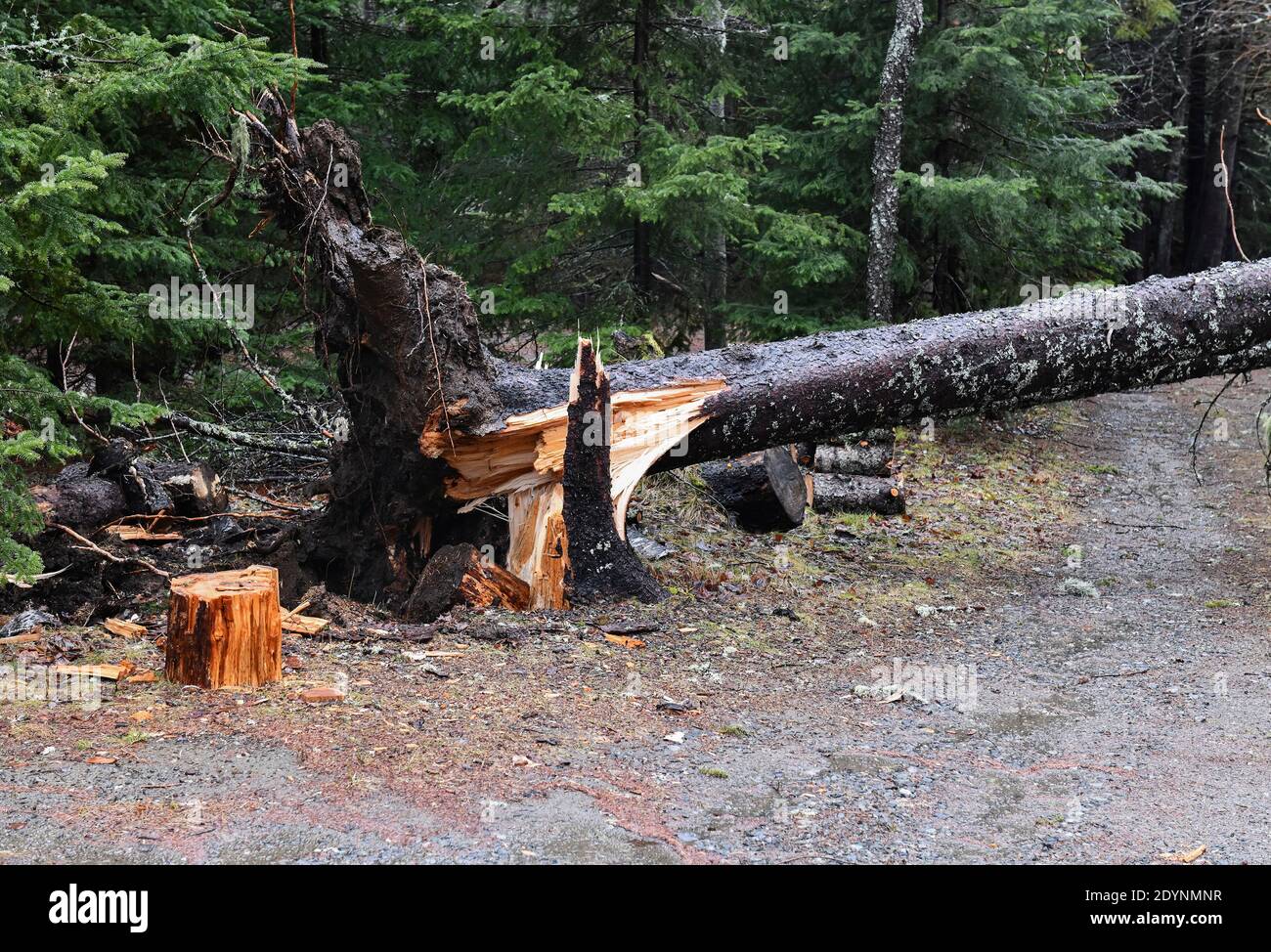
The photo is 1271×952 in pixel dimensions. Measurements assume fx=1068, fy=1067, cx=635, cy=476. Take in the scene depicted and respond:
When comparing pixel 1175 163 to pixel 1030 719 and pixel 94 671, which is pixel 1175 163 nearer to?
pixel 1030 719

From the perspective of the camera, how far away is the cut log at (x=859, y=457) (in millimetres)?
10766

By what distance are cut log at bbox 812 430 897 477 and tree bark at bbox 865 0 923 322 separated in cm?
187

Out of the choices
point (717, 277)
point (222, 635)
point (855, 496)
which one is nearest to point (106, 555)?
point (222, 635)

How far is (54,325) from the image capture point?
23.9 ft

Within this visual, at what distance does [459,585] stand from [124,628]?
1.89 meters

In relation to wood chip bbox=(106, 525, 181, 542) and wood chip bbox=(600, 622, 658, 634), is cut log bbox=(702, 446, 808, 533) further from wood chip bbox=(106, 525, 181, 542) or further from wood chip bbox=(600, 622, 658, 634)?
wood chip bbox=(106, 525, 181, 542)

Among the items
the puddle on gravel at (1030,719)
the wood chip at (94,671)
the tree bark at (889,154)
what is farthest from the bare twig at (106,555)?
the tree bark at (889,154)

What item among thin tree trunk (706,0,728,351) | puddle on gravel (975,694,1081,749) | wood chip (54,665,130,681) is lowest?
puddle on gravel (975,694,1081,749)

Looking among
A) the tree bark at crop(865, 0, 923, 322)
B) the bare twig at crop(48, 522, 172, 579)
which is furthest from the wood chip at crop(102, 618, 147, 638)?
the tree bark at crop(865, 0, 923, 322)

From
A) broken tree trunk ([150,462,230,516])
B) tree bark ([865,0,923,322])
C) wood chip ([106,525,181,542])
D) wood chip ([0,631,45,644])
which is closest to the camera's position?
wood chip ([0,631,45,644])

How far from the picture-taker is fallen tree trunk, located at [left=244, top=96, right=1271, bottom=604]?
6.40 m

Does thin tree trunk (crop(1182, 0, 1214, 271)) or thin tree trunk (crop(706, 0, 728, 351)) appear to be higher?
thin tree trunk (crop(1182, 0, 1214, 271))
